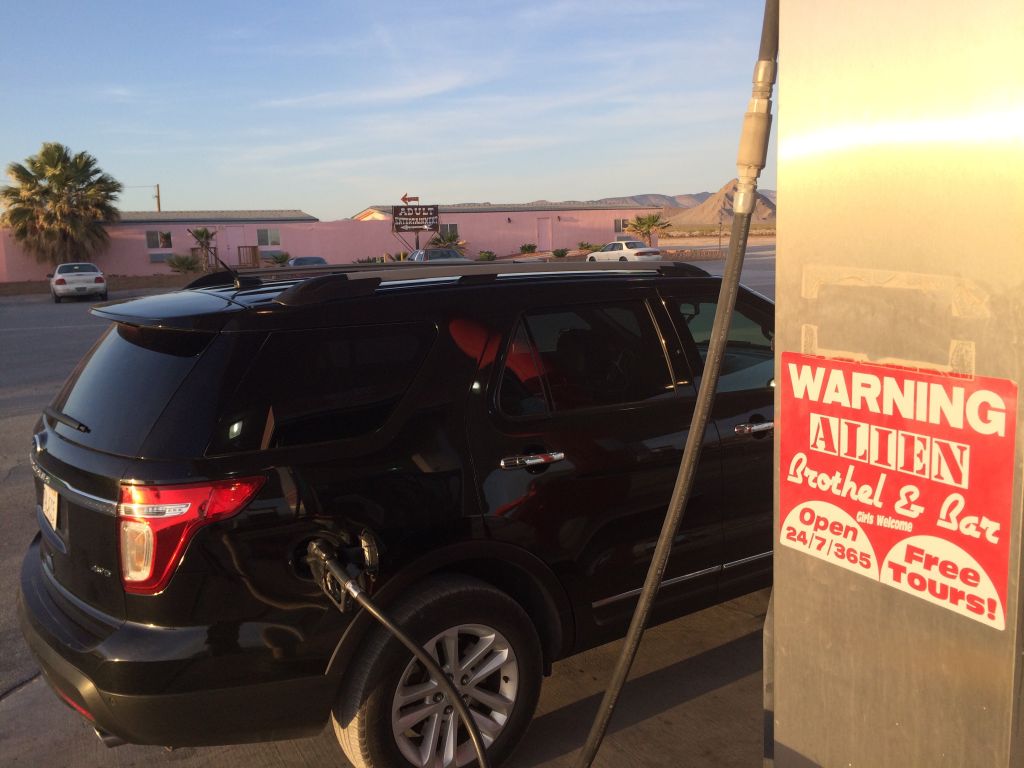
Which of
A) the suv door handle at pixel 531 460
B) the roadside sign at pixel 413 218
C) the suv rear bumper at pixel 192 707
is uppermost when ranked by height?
the roadside sign at pixel 413 218

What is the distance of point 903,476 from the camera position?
189 centimetres

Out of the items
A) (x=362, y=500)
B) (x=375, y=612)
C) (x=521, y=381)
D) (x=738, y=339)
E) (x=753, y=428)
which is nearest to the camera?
(x=375, y=612)

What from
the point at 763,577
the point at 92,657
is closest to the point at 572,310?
the point at 763,577

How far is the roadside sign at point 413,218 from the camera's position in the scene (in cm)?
5019

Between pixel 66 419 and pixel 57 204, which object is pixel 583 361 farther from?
pixel 57 204

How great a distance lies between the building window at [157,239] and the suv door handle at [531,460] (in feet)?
165

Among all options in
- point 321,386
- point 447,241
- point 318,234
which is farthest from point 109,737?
point 318,234

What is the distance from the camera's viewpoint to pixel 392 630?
280 centimetres

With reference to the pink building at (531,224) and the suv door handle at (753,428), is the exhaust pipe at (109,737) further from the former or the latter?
the pink building at (531,224)

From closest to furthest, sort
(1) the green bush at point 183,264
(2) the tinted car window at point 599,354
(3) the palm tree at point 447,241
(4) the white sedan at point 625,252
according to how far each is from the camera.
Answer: (2) the tinted car window at point 599,354 < (4) the white sedan at point 625,252 < (1) the green bush at point 183,264 < (3) the palm tree at point 447,241

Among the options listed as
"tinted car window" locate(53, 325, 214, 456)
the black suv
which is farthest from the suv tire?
"tinted car window" locate(53, 325, 214, 456)

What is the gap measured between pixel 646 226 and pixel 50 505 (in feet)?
187

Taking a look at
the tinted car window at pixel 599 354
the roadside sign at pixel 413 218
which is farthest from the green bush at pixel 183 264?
the tinted car window at pixel 599 354

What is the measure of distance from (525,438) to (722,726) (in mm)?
1441
